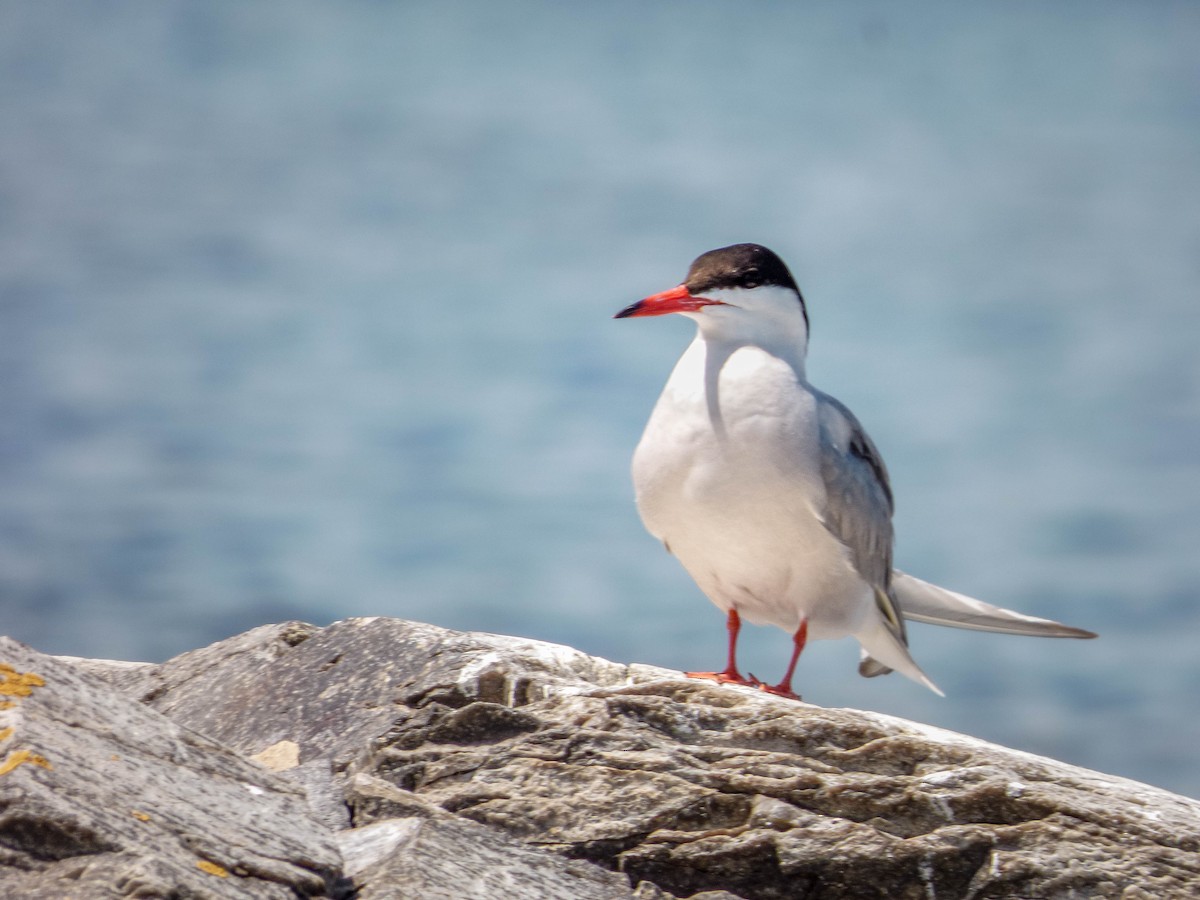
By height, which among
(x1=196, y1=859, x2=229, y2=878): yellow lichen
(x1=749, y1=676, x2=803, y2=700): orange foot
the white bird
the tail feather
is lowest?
(x1=196, y1=859, x2=229, y2=878): yellow lichen

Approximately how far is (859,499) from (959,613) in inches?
38.8

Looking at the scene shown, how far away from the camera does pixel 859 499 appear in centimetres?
618

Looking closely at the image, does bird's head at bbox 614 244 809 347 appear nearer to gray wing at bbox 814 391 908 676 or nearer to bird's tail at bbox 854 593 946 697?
gray wing at bbox 814 391 908 676

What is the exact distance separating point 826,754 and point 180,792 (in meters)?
2.11

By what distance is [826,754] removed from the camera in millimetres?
4324

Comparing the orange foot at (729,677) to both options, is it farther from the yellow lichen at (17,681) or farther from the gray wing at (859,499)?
the yellow lichen at (17,681)

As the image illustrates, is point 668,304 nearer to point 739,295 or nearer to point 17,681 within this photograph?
point 739,295

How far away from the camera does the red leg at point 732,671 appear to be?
5.48 metres

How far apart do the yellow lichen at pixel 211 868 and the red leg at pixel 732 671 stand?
2.48 meters

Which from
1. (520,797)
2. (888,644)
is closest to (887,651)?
(888,644)

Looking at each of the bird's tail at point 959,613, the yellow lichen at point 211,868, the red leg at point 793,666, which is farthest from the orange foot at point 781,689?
the yellow lichen at point 211,868

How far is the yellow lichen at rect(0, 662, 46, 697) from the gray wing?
3.59 m

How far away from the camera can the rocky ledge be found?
312 centimetres

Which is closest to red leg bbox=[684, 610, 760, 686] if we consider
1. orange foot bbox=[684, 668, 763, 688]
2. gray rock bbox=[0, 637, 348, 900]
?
orange foot bbox=[684, 668, 763, 688]
